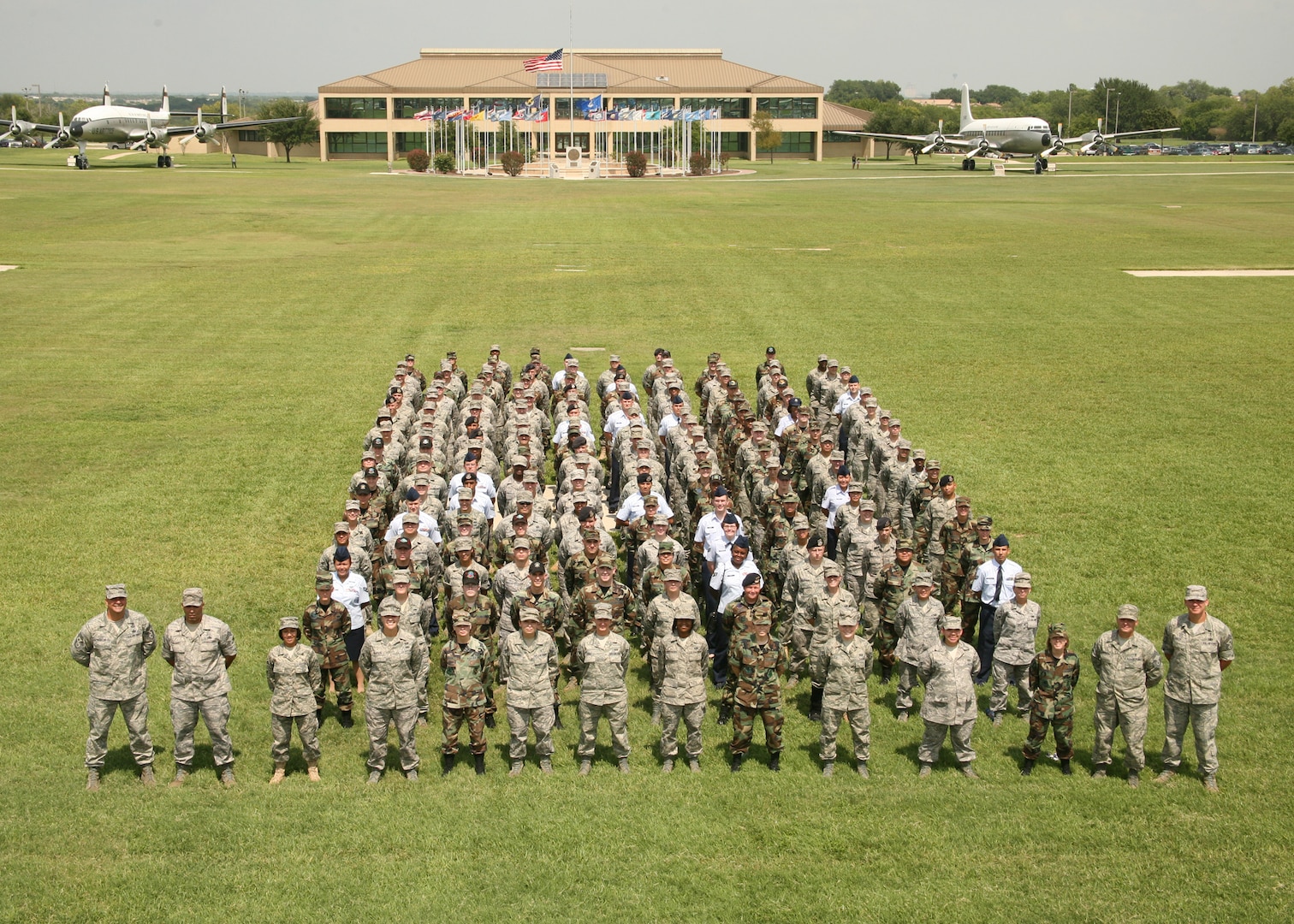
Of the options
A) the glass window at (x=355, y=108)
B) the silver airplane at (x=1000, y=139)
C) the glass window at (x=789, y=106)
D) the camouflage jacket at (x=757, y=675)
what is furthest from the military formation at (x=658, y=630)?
the glass window at (x=789, y=106)

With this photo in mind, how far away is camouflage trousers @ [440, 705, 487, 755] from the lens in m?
11.1

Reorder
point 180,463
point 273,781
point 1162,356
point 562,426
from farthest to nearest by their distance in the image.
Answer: point 1162,356 < point 180,463 < point 562,426 < point 273,781

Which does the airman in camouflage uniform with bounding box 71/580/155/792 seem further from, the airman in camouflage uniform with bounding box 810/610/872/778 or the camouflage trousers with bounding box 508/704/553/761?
the airman in camouflage uniform with bounding box 810/610/872/778

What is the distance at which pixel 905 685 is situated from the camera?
12.4m

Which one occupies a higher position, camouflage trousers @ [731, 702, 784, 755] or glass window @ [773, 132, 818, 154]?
glass window @ [773, 132, 818, 154]

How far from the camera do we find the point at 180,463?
70.0 ft

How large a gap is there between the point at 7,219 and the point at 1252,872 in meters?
53.5

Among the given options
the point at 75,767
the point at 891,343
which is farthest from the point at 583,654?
the point at 891,343

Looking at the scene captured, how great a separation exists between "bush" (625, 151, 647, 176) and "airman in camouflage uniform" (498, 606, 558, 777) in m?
80.6

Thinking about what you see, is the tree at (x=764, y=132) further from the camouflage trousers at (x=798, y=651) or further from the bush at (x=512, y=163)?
the camouflage trousers at (x=798, y=651)

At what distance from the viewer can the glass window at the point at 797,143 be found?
127125 millimetres

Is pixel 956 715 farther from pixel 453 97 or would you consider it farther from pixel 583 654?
pixel 453 97

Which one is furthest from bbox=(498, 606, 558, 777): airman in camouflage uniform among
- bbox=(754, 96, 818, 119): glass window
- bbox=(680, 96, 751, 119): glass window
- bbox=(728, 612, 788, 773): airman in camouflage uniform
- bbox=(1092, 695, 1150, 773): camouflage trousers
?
bbox=(754, 96, 818, 119): glass window

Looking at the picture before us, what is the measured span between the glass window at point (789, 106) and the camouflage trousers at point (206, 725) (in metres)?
120
